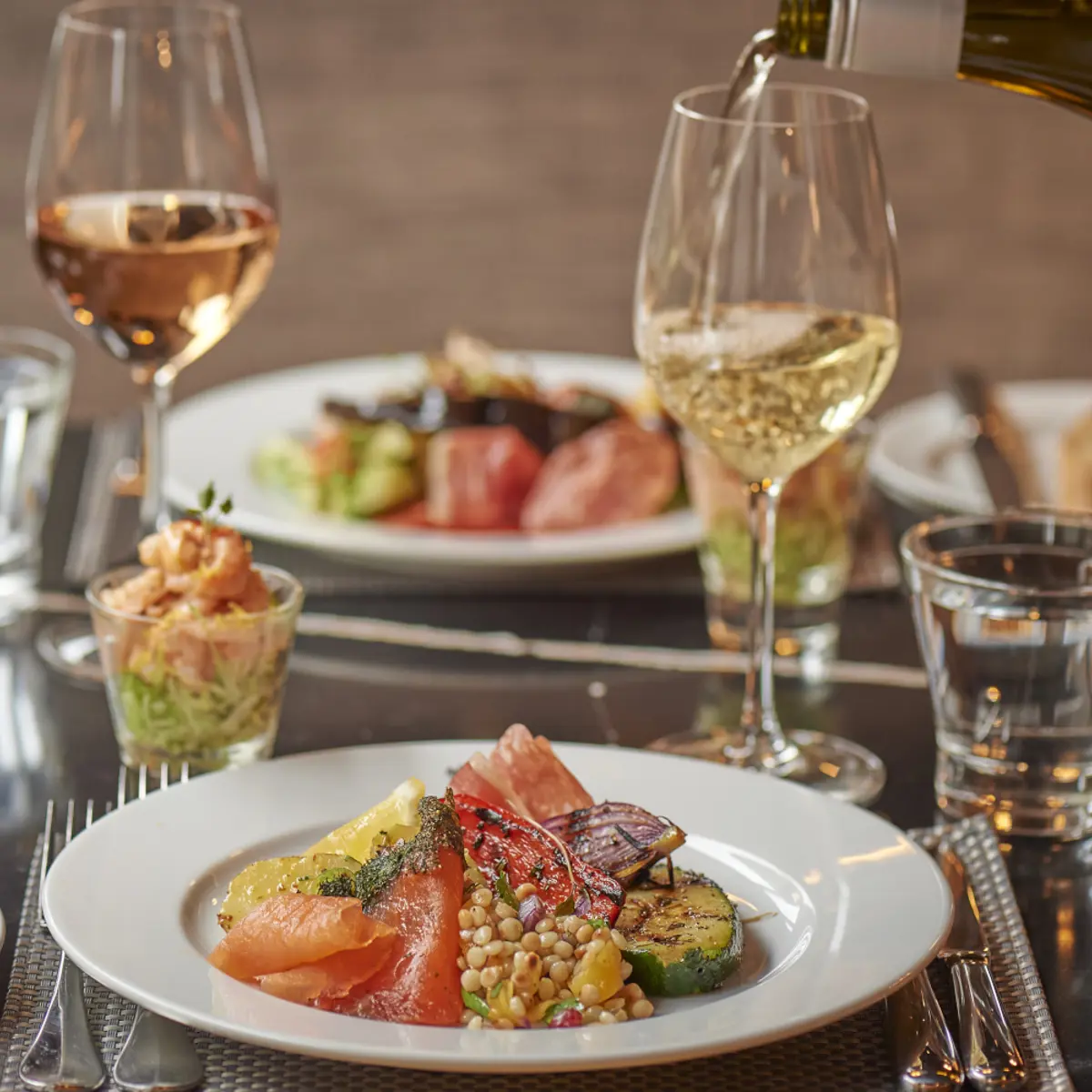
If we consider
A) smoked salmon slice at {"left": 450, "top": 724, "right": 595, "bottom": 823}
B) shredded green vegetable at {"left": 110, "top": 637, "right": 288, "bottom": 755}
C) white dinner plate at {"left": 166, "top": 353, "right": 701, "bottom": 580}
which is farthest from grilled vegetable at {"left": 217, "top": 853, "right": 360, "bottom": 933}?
white dinner plate at {"left": 166, "top": 353, "right": 701, "bottom": 580}

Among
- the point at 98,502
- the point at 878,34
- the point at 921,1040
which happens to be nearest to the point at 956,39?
the point at 878,34

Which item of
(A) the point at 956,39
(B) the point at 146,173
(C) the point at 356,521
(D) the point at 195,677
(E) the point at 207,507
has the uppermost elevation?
(A) the point at 956,39

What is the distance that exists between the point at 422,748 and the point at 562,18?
3259 millimetres

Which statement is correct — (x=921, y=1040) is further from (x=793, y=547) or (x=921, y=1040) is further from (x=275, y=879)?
(x=793, y=547)

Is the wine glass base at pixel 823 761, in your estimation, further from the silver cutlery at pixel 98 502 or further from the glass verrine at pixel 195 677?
the silver cutlery at pixel 98 502

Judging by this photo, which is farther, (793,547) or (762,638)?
(793,547)

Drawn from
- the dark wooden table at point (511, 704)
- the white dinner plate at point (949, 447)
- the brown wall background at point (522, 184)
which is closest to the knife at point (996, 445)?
the white dinner plate at point (949, 447)

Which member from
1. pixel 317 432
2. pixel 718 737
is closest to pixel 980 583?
pixel 718 737

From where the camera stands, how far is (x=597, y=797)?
1134 mm

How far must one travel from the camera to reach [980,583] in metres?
1.17

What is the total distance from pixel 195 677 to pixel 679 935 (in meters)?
0.47

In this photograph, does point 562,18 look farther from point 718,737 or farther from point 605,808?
point 605,808

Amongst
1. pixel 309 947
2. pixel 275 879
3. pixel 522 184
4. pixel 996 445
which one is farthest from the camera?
pixel 522 184

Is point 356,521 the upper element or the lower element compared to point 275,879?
lower
